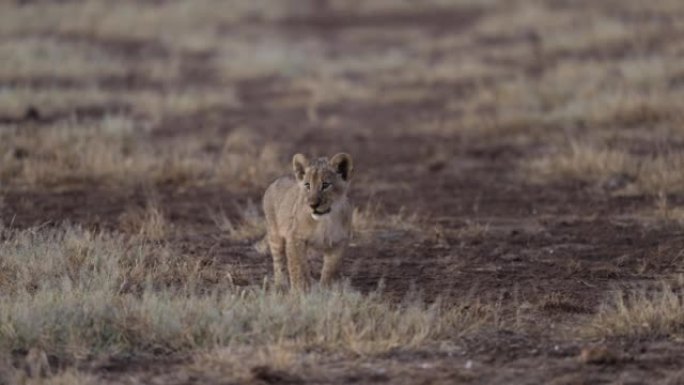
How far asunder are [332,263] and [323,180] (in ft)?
1.88

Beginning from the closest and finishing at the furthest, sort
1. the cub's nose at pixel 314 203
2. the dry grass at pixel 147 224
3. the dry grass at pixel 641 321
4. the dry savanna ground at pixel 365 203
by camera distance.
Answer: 1. the dry savanna ground at pixel 365 203
2. the dry grass at pixel 641 321
3. the cub's nose at pixel 314 203
4. the dry grass at pixel 147 224

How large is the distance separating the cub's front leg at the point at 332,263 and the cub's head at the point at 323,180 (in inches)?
10.3

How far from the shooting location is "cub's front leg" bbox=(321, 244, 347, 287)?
931 centimetres

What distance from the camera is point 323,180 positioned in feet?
30.0

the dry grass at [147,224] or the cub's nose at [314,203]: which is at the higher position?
the cub's nose at [314,203]

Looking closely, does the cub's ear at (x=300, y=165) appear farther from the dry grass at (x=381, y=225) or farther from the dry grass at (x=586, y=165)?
the dry grass at (x=586, y=165)

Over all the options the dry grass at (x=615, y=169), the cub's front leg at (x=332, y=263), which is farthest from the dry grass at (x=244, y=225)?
the dry grass at (x=615, y=169)

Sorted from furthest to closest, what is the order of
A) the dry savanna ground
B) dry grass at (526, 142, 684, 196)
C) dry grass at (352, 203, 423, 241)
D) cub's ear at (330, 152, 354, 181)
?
1. dry grass at (526, 142, 684, 196)
2. dry grass at (352, 203, 423, 241)
3. cub's ear at (330, 152, 354, 181)
4. the dry savanna ground

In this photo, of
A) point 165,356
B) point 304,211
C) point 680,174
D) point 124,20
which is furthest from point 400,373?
point 124,20

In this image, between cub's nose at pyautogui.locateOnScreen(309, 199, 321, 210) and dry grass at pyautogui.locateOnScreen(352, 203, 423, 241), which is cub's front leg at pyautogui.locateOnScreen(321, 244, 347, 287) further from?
dry grass at pyautogui.locateOnScreen(352, 203, 423, 241)

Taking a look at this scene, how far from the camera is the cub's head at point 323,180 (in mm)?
9141

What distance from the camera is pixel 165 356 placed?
785 centimetres

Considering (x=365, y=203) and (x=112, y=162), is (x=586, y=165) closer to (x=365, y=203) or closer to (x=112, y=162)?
(x=365, y=203)

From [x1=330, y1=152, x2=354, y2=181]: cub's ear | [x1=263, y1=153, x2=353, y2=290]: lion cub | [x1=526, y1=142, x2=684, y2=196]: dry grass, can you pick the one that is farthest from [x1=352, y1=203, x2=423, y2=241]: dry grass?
[x1=330, y1=152, x2=354, y2=181]: cub's ear
